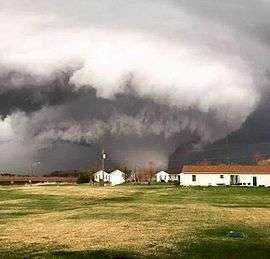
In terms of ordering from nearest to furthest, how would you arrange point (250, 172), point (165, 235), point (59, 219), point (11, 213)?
1. point (165, 235)
2. point (59, 219)
3. point (11, 213)
4. point (250, 172)

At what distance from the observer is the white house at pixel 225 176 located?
14512 cm

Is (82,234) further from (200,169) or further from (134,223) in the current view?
(200,169)

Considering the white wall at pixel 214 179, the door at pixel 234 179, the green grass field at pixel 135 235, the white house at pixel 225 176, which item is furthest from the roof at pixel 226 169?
the green grass field at pixel 135 235

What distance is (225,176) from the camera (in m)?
149

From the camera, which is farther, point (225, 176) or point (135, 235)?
point (225, 176)

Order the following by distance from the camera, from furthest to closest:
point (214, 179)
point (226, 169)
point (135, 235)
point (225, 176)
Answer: point (226, 169)
point (225, 176)
point (214, 179)
point (135, 235)

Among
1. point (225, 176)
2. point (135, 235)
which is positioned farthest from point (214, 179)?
point (135, 235)

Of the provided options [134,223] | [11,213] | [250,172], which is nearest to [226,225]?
[134,223]

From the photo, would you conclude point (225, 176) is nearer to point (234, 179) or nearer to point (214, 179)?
point (234, 179)

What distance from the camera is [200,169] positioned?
490 feet


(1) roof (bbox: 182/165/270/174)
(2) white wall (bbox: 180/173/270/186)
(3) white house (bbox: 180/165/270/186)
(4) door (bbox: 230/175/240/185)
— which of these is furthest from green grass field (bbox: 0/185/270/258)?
(4) door (bbox: 230/175/240/185)

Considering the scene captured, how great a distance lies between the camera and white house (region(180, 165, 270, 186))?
145 metres

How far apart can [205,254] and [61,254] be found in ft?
23.6

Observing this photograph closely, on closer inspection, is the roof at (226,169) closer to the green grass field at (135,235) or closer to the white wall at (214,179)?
the white wall at (214,179)
